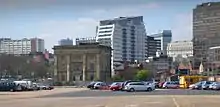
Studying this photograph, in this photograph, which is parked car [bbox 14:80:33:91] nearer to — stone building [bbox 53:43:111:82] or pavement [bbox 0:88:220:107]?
pavement [bbox 0:88:220:107]

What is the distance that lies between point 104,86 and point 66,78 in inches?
2916

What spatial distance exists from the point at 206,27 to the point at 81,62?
5686 centimetres

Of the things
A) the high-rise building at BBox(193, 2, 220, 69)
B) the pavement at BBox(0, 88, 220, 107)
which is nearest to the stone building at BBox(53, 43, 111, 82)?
the high-rise building at BBox(193, 2, 220, 69)

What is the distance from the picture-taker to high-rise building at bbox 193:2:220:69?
188 metres

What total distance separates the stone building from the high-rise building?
36.4m

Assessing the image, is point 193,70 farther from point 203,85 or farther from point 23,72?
point 203,85

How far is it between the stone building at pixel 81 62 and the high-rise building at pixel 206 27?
3640cm

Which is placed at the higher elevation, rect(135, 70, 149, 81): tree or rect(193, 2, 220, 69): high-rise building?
rect(193, 2, 220, 69): high-rise building

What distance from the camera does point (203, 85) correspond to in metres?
84.2

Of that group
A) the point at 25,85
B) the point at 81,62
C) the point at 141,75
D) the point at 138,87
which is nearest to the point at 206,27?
the point at 141,75

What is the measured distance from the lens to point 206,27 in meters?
199

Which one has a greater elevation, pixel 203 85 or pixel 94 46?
pixel 94 46

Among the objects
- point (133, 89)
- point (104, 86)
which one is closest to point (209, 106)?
point (133, 89)

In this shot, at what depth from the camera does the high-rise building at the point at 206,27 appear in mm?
188375
